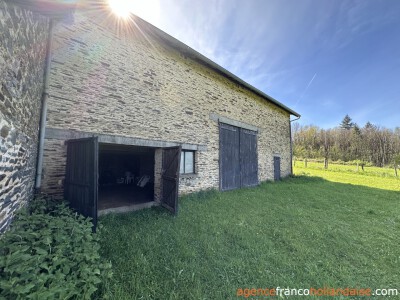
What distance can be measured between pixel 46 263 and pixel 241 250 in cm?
351

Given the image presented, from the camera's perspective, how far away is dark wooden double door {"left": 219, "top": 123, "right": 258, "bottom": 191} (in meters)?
10.1

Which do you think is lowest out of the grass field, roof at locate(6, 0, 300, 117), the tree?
the grass field

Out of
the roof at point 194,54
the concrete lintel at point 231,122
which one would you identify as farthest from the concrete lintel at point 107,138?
the roof at point 194,54

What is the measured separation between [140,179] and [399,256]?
11501 millimetres

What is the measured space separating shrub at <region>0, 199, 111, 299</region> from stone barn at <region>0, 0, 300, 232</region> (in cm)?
43

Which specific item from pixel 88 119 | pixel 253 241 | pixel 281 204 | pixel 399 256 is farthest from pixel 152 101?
pixel 399 256

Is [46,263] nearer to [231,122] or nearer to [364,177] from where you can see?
[231,122]

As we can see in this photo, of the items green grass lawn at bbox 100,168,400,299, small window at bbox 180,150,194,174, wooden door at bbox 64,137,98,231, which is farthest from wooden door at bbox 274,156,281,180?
wooden door at bbox 64,137,98,231

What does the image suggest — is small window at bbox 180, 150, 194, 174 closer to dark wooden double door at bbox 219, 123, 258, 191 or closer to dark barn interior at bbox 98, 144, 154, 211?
dark wooden double door at bbox 219, 123, 258, 191

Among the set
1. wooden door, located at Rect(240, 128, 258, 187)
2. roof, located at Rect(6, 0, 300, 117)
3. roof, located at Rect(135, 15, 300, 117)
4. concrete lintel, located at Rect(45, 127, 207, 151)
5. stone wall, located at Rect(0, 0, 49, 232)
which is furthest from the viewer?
wooden door, located at Rect(240, 128, 258, 187)

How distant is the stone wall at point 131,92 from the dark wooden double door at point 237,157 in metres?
0.59

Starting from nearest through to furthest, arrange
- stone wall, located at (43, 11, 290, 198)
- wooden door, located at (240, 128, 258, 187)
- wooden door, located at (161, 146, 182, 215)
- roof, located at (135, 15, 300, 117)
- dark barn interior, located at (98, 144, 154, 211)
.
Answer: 1. stone wall, located at (43, 11, 290, 198)
2. wooden door, located at (161, 146, 182, 215)
3. roof, located at (135, 15, 300, 117)
4. wooden door, located at (240, 128, 258, 187)
5. dark barn interior, located at (98, 144, 154, 211)

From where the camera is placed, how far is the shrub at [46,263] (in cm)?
169

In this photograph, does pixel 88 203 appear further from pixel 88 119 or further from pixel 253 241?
pixel 253 241
